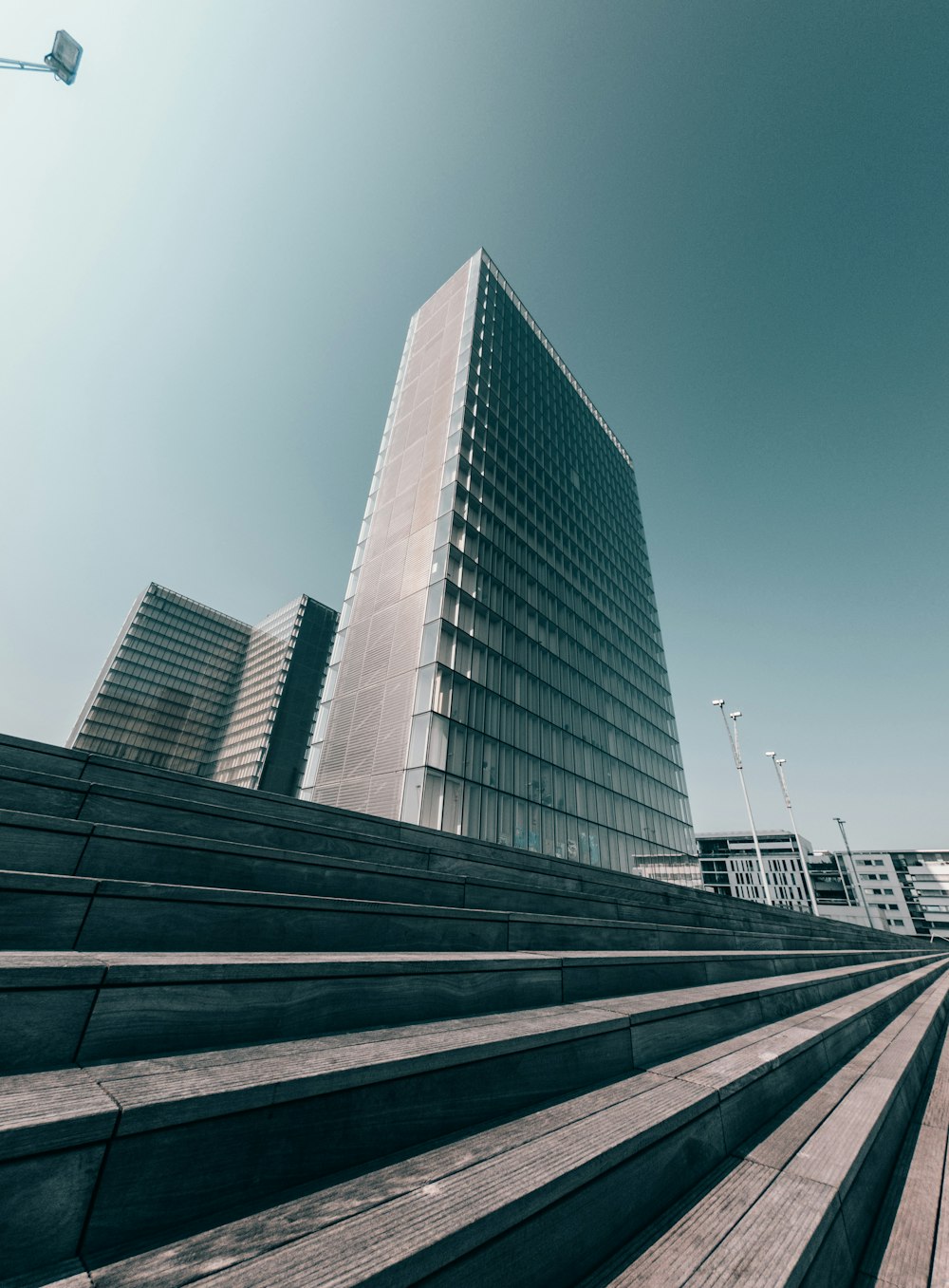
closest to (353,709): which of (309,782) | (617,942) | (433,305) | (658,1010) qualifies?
(309,782)

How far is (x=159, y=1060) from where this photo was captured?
4.59ft

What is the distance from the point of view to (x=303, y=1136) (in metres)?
1.34

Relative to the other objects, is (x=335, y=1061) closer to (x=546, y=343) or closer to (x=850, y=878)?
(x=546, y=343)

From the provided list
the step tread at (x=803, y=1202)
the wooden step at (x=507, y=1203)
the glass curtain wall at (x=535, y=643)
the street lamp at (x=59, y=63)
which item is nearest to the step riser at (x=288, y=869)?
the wooden step at (x=507, y=1203)

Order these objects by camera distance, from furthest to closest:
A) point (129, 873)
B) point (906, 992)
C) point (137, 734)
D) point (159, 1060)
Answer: point (137, 734), point (906, 992), point (129, 873), point (159, 1060)

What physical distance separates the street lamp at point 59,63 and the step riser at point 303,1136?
68.0 feet

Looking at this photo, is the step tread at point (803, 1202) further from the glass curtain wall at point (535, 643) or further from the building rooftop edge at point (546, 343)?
the building rooftop edge at point (546, 343)

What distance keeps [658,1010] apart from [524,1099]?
3.35 feet

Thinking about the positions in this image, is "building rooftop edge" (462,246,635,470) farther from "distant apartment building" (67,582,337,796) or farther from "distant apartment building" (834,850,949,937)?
"distant apartment building" (834,850,949,937)

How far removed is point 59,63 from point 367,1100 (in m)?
21.5

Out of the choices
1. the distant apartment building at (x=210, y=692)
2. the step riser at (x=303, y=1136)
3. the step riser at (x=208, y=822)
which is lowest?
the step riser at (x=303, y=1136)

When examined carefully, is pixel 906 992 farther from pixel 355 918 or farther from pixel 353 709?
pixel 353 709

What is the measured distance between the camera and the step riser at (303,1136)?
105 centimetres

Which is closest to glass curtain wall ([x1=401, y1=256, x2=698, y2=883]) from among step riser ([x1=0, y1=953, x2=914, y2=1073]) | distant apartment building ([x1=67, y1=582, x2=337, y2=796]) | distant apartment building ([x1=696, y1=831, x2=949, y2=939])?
step riser ([x1=0, y1=953, x2=914, y2=1073])
